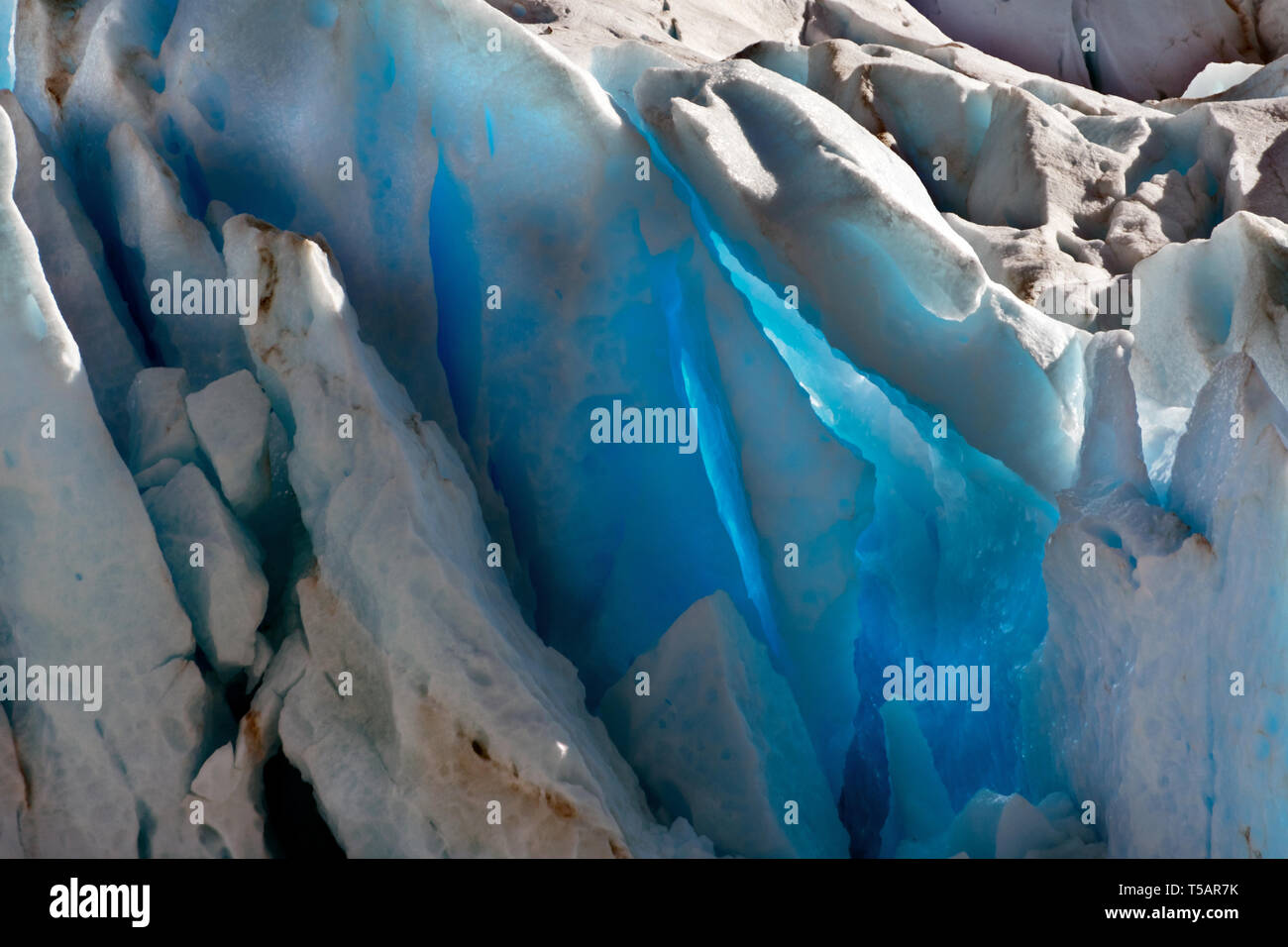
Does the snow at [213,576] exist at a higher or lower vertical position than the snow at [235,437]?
lower

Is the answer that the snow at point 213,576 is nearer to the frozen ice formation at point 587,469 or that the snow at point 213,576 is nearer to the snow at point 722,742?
the frozen ice formation at point 587,469

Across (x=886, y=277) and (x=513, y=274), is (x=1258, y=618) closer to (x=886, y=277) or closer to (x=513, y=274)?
(x=886, y=277)

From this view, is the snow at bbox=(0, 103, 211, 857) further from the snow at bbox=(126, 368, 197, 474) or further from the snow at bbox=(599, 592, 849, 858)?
the snow at bbox=(599, 592, 849, 858)

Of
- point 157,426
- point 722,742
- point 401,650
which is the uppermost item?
point 157,426

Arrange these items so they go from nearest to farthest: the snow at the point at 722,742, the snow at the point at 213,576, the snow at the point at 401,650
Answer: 1. the snow at the point at 401,650
2. the snow at the point at 213,576
3. the snow at the point at 722,742

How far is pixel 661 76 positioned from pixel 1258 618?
3.26m

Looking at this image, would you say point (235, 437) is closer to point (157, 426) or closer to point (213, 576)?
point (157, 426)

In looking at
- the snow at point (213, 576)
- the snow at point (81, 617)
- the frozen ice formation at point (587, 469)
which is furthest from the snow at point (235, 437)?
the snow at point (81, 617)

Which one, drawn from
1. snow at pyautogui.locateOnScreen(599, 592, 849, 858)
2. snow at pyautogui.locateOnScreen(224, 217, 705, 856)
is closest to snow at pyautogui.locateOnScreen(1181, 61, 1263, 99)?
snow at pyautogui.locateOnScreen(599, 592, 849, 858)

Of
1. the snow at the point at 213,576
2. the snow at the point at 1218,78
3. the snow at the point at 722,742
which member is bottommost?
the snow at the point at 722,742

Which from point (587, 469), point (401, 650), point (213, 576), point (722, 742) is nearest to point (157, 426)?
point (213, 576)

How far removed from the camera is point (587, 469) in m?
4.75

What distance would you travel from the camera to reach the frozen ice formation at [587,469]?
11.7ft
